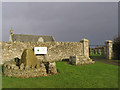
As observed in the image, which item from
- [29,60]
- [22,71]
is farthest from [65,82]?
[29,60]

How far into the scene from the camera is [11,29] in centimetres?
3678

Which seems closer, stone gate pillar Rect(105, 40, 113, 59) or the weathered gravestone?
the weathered gravestone

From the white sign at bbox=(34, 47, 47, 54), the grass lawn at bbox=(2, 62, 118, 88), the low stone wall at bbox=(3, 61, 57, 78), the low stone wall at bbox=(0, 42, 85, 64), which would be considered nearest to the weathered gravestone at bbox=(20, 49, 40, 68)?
the low stone wall at bbox=(3, 61, 57, 78)

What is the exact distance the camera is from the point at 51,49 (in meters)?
16.3

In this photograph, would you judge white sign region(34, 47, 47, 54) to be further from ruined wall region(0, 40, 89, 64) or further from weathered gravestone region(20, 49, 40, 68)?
weathered gravestone region(20, 49, 40, 68)

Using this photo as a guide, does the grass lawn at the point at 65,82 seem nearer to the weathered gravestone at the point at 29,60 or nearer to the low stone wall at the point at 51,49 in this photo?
the weathered gravestone at the point at 29,60

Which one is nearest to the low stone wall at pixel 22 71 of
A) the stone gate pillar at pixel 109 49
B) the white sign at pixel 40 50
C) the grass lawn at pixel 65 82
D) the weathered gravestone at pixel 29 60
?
the grass lawn at pixel 65 82

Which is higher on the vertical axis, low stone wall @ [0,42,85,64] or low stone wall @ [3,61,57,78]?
low stone wall @ [0,42,85,64]

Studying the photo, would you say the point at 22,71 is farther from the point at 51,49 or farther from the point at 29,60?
the point at 51,49

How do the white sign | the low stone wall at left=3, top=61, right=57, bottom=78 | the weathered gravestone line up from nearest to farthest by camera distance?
the low stone wall at left=3, top=61, right=57, bottom=78, the weathered gravestone, the white sign

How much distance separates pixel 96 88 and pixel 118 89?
1.34 metres

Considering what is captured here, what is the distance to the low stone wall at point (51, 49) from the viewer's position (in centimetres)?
1405

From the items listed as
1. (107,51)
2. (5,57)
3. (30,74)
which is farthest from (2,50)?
(107,51)

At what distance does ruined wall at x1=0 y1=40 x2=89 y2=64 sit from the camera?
14055 mm
